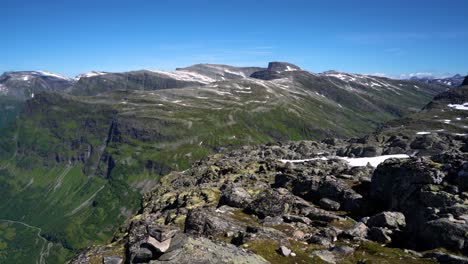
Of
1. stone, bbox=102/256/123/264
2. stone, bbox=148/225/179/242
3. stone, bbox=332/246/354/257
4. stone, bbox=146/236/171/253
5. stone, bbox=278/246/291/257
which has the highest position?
stone, bbox=148/225/179/242

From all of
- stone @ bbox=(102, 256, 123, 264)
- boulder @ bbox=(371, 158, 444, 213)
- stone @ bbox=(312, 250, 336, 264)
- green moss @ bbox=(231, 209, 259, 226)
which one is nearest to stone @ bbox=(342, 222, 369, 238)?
stone @ bbox=(312, 250, 336, 264)

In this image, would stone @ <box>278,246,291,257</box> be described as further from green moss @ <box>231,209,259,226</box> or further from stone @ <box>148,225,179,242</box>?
green moss @ <box>231,209,259,226</box>

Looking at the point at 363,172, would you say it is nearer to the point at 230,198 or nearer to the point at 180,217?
the point at 230,198

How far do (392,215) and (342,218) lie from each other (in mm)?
5882

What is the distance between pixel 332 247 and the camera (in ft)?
94.9

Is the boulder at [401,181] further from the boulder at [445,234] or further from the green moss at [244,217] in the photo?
the green moss at [244,217]

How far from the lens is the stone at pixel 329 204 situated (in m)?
46.1

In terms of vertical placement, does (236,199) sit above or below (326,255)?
below

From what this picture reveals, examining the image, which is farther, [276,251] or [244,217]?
[244,217]

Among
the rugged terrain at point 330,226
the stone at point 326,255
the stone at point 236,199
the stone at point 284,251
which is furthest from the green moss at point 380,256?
the stone at point 236,199

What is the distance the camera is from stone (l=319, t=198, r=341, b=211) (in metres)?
46.1

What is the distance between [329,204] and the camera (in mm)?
46562

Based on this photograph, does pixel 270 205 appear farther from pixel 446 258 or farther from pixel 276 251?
pixel 446 258

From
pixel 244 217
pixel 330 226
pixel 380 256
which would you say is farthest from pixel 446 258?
pixel 244 217
